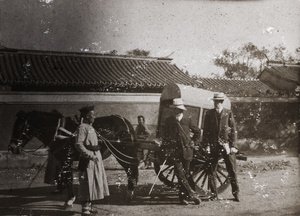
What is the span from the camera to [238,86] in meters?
9.23

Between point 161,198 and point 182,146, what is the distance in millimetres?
1069

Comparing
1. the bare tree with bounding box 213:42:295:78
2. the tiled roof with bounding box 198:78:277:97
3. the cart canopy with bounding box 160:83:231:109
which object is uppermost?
the bare tree with bounding box 213:42:295:78

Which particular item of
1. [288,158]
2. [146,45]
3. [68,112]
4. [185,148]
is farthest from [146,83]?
[288,158]

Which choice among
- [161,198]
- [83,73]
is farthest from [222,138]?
[83,73]

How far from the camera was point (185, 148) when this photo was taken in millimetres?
5145

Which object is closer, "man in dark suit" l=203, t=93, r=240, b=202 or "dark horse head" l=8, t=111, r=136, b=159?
"man in dark suit" l=203, t=93, r=240, b=202

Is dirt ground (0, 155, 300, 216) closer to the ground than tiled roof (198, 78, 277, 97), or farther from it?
closer to the ground

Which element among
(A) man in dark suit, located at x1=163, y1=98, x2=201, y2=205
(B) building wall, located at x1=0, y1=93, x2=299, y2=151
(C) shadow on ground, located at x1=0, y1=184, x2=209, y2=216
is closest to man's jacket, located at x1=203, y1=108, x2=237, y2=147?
(A) man in dark suit, located at x1=163, y1=98, x2=201, y2=205

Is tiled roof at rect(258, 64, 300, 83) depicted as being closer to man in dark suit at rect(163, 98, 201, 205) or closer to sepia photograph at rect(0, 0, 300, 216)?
sepia photograph at rect(0, 0, 300, 216)

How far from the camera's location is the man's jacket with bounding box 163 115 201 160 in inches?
202

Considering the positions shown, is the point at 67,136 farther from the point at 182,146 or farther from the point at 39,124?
the point at 182,146

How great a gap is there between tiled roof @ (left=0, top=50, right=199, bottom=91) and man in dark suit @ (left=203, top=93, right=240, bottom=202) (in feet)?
8.97

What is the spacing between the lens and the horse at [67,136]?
5242mm

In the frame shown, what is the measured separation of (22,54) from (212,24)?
5488 millimetres
